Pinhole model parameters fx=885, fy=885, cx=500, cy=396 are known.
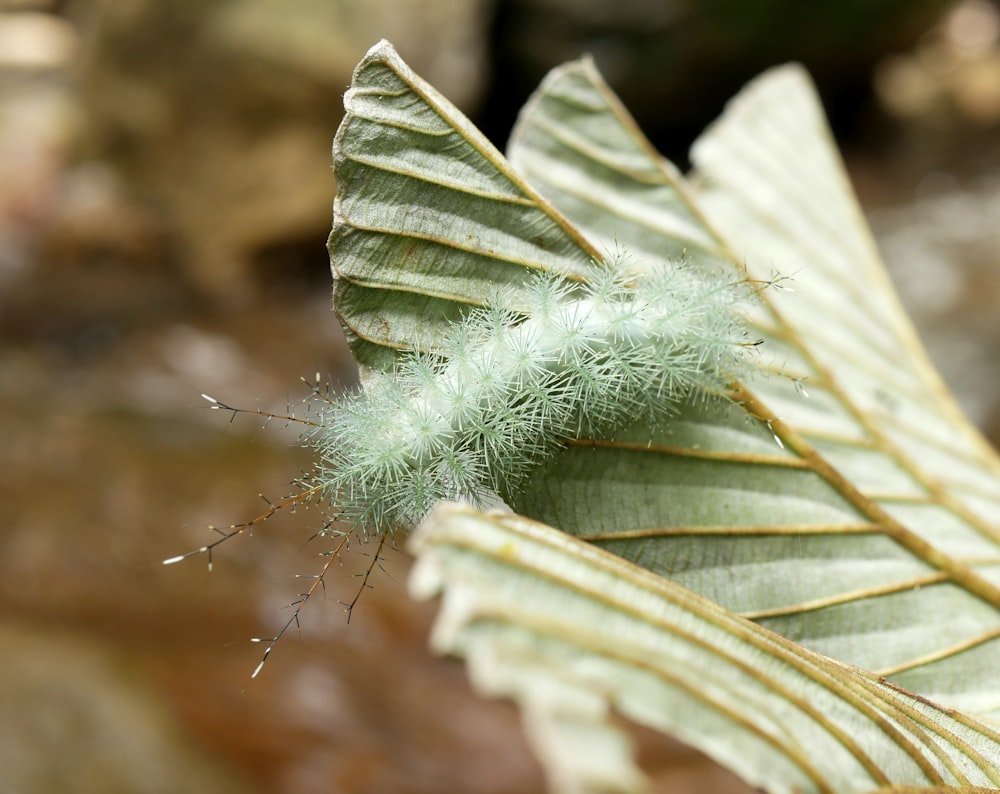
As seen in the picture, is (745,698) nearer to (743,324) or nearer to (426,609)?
(743,324)

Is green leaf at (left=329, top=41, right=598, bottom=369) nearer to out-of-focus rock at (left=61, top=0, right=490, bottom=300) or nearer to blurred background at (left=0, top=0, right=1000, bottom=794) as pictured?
blurred background at (left=0, top=0, right=1000, bottom=794)

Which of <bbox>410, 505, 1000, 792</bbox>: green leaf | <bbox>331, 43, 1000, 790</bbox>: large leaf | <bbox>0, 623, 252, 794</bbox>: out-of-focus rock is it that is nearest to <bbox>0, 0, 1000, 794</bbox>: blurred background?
<bbox>0, 623, 252, 794</bbox>: out-of-focus rock

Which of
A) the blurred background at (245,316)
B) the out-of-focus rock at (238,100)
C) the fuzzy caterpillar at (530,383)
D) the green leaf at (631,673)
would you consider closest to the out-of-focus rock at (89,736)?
the blurred background at (245,316)

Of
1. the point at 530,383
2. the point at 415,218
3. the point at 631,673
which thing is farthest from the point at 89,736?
the point at 631,673

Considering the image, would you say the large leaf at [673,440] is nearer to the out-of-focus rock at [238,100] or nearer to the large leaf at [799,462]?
the large leaf at [799,462]

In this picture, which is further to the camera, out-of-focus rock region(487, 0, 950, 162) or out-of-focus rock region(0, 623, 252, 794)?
out-of-focus rock region(487, 0, 950, 162)

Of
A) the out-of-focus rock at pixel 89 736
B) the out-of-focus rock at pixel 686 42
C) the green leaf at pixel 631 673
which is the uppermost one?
the green leaf at pixel 631 673

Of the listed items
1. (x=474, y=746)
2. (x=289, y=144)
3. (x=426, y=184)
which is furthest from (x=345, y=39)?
(x=426, y=184)
